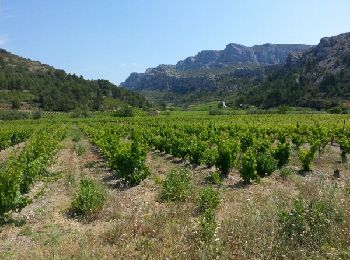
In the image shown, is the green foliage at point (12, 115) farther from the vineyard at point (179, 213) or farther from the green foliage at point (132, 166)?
the green foliage at point (132, 166)

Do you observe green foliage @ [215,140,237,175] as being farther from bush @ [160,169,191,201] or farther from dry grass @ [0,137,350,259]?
bush @ [160,169,191,201]

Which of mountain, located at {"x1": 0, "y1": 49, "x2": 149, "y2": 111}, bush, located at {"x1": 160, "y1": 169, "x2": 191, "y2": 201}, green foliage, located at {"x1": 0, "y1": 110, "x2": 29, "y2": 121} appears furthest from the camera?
mountain, located at {"x1": 0, "y1": 49, "x2": 149, "y2": 111}

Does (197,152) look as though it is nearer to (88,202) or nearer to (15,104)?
(88,202)

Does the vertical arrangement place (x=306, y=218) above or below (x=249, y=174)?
above

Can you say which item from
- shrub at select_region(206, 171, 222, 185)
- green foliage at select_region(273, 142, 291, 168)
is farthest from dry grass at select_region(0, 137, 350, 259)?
green foliage at select_region(273, 142, 291, 168)

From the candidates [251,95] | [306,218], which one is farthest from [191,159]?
[251,95]

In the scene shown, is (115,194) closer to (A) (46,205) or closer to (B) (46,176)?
(A) (46,205)

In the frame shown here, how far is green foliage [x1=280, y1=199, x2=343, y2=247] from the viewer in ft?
24.6

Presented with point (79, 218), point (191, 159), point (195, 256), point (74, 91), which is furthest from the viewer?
point (74, 91)

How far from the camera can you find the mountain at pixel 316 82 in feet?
387

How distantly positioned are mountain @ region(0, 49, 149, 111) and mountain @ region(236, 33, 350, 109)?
44946mm

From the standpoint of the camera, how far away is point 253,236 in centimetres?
791

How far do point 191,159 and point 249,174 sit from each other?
555 cm

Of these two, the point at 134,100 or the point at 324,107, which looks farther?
the point at 134,100
